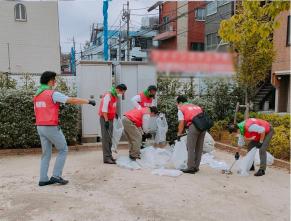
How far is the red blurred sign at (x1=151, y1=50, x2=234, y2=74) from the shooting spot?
1.16 m

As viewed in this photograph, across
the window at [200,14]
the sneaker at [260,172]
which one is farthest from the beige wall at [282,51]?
the window at [200,14]

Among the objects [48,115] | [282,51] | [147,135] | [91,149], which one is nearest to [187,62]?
[48,115]

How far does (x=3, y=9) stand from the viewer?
675 inches

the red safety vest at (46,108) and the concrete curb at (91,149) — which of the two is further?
the concrete curb at (91,149)

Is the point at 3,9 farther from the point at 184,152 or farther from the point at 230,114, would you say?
the point at 184,152

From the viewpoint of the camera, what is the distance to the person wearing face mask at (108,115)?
6.21 meters

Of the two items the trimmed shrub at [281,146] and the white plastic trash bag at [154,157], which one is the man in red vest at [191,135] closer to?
the white plastic trash bag at [154,157]

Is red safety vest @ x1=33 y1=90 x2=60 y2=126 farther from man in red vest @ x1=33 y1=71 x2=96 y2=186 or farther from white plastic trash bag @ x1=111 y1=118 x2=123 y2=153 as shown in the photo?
white plastic trash bag @ x1=111 y1=118 x2=123 y2=153

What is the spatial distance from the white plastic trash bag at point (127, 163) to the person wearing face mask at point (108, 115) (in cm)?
16

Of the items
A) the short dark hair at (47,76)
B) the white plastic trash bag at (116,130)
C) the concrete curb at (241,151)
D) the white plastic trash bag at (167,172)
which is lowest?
the concrete curb at (241,151)

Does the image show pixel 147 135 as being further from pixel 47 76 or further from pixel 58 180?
pixel 47 76

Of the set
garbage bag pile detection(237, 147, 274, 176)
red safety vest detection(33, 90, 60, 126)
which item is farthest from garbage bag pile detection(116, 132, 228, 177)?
red safety vest detection(33, 90, 60, 126)

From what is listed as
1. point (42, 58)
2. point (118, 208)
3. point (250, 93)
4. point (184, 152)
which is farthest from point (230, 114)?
point (42, 58)

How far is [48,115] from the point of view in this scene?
15.8 feet
